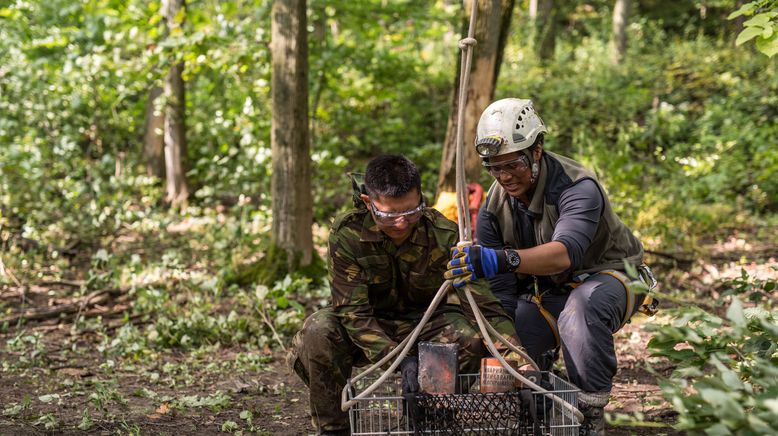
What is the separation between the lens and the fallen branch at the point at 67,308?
22.5 ft

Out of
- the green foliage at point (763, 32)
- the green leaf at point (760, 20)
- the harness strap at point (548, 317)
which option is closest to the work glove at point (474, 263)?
the harness strap at point (548, 317)

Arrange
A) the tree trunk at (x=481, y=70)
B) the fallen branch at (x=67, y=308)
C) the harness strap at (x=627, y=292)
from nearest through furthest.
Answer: the harness strap at (x=627, y=292) < the tree trunk at (x=481, y=70) < the fallen branch at (x=67, y=308)

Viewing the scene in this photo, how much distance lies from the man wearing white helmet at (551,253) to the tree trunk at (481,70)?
2225 millimetres

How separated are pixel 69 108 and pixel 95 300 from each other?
4294 millimetres

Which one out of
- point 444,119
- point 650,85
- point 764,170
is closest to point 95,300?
point 444,119

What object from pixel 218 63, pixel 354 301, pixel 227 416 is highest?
pixel 218 63

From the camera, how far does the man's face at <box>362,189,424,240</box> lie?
358cm

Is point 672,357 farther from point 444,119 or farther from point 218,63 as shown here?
point 444,119

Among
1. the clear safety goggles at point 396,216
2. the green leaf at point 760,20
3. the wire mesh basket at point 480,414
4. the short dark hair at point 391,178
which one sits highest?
the green leaf at point 760,20

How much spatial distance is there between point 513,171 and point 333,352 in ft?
4.18

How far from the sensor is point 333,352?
3814 mm

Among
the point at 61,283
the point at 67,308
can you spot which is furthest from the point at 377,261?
the point at 61,283

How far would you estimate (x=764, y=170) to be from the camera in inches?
415

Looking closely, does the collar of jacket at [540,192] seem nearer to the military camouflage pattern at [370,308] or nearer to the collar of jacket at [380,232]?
the military camouflage pattern at [370,308]
